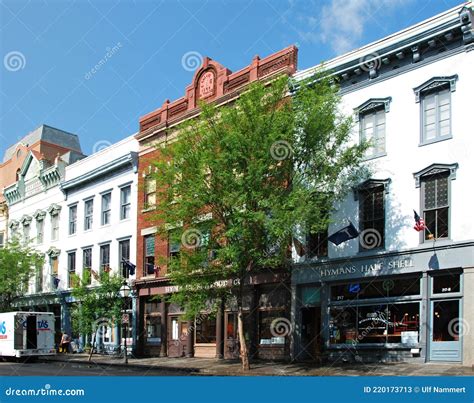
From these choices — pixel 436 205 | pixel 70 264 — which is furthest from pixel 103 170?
pixel 436 205

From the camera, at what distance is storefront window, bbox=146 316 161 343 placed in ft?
115

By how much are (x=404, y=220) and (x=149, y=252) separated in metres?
16.4

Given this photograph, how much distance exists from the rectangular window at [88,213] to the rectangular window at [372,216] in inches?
826

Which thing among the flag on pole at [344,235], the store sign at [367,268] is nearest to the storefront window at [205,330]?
the store sign at [367,268]

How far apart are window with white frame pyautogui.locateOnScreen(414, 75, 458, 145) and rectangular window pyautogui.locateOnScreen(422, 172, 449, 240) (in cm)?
141

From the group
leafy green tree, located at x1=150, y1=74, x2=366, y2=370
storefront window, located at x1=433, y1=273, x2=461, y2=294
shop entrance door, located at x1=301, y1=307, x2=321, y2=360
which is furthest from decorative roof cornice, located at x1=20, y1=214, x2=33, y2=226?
storefront window, located at x1=433, y1=273, x2=461, y2=294

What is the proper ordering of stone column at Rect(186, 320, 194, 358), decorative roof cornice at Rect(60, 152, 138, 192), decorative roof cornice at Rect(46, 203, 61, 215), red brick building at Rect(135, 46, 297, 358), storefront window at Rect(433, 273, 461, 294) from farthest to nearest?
decorative roof cornice at Rect(46, 203, 61, 215) → decorative roof cornice at Rect(60, 152, 138, 192) → stone column at Rect(186, 320, 194, 358) → red brick building at Rect(135, 46, 297, 358) → storefront window at Rect(433, 273, 461, 294)

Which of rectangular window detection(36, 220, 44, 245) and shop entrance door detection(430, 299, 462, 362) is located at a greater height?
rectangular window detection(36, 220, 44, 245)

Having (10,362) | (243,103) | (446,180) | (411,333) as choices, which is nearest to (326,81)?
(243,103)

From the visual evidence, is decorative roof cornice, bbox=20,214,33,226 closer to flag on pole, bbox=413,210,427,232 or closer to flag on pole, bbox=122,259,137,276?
flag on pole, bbox=122,259,137,276

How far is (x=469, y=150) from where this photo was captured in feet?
71.5

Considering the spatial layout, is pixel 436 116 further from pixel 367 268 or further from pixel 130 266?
pixel 130 266

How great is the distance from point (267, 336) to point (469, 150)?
12.0m

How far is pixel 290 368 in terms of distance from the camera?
24.2m
